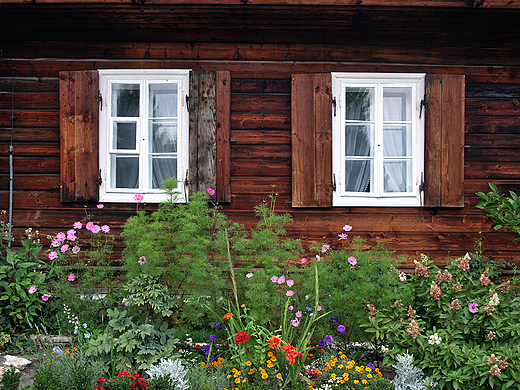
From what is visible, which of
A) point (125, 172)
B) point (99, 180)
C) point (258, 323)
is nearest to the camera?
point (258, 323)

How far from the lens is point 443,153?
417 centimetres

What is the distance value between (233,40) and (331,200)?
7.34 ft

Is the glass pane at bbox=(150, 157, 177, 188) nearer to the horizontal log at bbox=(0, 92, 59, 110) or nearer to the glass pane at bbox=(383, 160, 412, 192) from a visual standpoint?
the horizontal log at bbox=(0, 92, 59, 110)

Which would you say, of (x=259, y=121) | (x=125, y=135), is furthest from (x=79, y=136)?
(x=259, y=121)

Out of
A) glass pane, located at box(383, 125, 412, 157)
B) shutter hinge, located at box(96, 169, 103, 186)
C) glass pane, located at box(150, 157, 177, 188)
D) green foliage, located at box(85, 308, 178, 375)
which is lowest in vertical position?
green foliage, located at box(85, 308, 178, 375)

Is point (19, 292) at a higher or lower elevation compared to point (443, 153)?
lower

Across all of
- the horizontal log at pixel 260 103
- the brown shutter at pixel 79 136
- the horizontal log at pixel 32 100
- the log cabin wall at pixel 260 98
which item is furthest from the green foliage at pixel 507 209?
the horizontal log at pixel 32 100

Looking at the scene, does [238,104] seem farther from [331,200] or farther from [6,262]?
[6,262]

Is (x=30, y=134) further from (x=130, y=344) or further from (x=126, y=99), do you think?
(x=130, y=344)

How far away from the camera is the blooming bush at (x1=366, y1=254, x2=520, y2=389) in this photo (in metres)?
2.32

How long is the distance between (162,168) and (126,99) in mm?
954

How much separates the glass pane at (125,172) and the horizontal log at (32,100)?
1.00 m

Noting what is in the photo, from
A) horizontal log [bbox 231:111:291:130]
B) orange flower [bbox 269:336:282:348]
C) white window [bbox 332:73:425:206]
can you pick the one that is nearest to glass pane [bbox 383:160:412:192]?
white window [bbox 332:73:425:206]

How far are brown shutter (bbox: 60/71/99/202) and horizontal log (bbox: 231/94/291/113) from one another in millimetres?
1651
